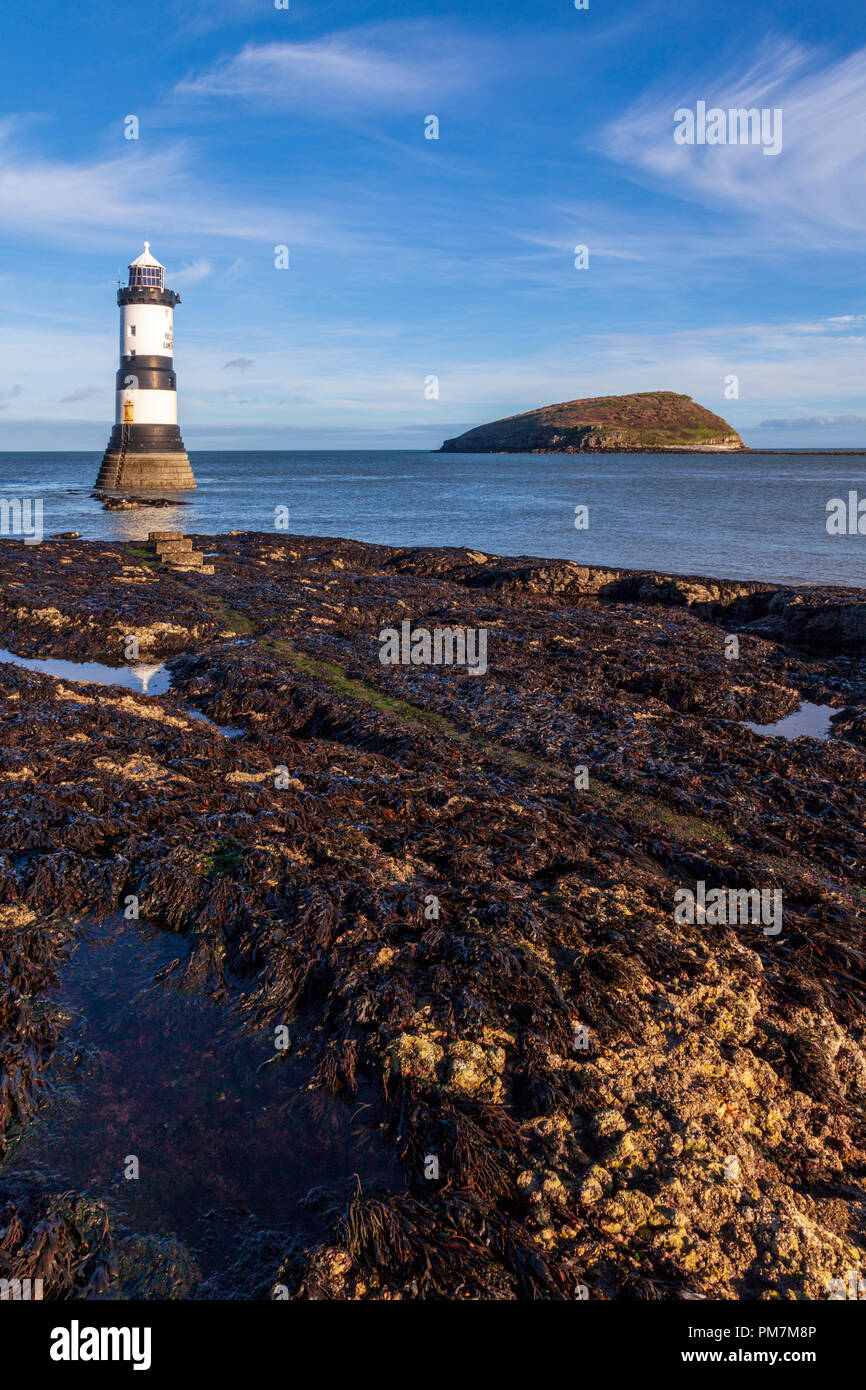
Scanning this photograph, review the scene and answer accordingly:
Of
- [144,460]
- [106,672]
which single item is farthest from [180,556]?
[144,460]

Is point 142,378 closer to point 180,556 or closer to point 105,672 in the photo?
point 180,556

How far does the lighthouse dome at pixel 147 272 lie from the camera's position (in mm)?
52594

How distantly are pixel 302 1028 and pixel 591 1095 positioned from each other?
2.06 metres

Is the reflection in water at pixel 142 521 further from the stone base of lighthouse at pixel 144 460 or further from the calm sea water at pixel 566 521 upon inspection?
the stone base of lighthouse at pixel 144 460

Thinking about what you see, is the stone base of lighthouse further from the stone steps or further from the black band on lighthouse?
the stone steps

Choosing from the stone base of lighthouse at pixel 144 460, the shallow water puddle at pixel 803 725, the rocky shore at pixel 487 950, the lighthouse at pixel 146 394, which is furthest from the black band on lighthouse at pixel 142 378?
the shallow water puddle at pixel 803 725

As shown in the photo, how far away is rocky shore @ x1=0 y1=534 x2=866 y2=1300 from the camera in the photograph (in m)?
3.99

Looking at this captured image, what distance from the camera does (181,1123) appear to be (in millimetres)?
4621

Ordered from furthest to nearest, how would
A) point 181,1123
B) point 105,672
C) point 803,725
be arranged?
point 105,672 < point 803,725 < point 181,1123

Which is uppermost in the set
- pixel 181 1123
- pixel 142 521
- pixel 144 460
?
pixel 144 460

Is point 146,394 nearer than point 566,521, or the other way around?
point 566,521

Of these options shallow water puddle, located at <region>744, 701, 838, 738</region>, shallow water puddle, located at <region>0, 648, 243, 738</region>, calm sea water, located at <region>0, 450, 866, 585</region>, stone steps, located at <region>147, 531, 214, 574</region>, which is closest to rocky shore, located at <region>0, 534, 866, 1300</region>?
shallow water puddle, located at <region>744, 701, 838, 738</region>

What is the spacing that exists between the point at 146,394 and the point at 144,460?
218 inches

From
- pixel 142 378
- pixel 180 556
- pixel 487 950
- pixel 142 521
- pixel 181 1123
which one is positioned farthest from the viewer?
pixel 142 378
